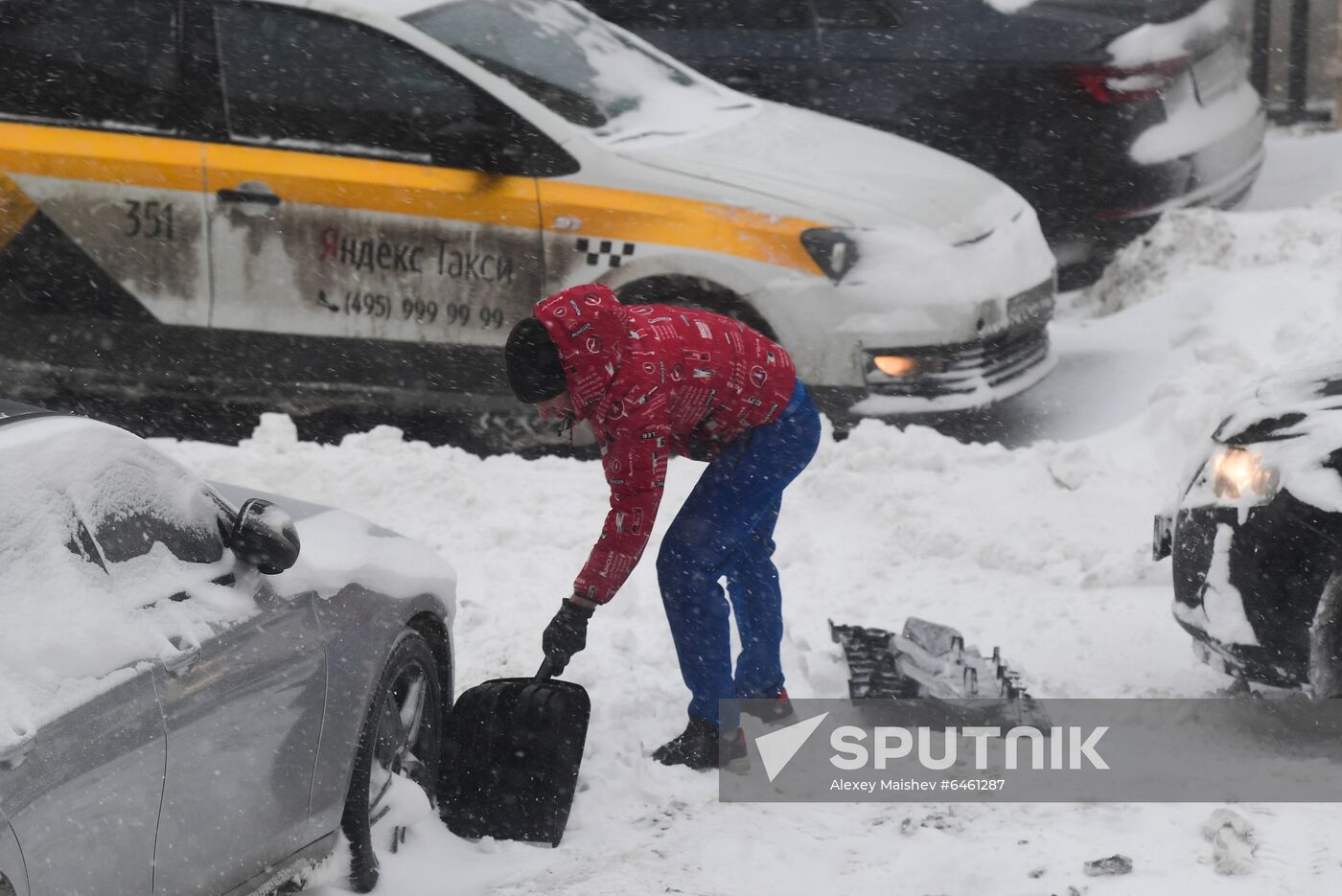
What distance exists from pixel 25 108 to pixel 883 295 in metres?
3.43

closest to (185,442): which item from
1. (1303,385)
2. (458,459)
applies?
(458,459)

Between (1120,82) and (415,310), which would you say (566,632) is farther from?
(1120,82)

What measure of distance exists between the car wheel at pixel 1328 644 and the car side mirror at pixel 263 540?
255 cm

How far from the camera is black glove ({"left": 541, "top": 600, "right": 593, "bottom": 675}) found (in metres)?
4.18

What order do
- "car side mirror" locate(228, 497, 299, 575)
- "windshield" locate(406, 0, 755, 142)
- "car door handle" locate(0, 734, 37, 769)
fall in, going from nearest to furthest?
"car door handle" locate(0, 734, 37, 769)
"car side mirror" locate(228, 497, 299, 575)
"windshield" locate(406, 0, 755, 142)

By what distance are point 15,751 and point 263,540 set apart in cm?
93

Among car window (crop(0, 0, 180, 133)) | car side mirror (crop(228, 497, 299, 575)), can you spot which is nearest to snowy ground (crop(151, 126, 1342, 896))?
car side mirror (crop(228, 497, 299, 575))

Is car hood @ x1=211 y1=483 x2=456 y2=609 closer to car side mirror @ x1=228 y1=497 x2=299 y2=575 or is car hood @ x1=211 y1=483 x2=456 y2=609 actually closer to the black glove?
car side mirror @ x1=228 y1=497 x2=299 y2=575

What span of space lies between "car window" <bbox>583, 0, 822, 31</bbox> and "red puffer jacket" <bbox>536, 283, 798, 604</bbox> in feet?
15.1

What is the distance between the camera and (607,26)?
7.54 metres

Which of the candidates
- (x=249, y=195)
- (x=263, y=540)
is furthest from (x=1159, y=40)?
(x=263, y=540)

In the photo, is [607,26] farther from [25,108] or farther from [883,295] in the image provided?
[25,108]

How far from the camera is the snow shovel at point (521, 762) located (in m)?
4.24

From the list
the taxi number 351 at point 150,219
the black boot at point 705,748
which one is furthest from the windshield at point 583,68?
the black boot at point 705,748
